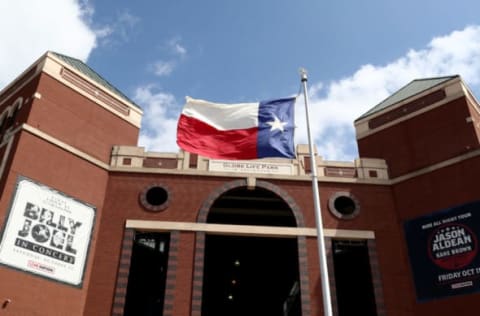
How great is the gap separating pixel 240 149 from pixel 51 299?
38.9 ft

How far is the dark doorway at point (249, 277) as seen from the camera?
33781 mm

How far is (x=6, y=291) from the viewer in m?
21.0

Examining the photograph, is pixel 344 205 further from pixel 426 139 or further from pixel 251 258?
pixel 251 258

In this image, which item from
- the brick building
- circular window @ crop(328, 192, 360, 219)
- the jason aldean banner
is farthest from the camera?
circular window @ crop(328, 192, 360, 219)

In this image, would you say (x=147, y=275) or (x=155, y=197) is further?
(x=155, y=197)

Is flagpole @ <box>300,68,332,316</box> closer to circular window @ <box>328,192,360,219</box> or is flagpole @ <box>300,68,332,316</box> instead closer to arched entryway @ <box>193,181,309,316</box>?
arched entryway @ <box>193,181,309,316</box>

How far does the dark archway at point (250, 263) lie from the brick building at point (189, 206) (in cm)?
143

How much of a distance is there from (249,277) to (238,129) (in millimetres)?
24320

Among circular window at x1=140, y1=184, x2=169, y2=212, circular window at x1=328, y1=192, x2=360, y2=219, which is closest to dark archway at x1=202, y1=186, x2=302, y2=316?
circular window at x1=328, y1=192, x2=360, y2=219

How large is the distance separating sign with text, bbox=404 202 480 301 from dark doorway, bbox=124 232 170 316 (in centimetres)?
1329

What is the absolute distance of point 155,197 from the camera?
27.8m

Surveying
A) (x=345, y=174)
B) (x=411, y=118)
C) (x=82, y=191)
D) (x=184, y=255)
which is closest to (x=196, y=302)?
(x=184, y=255)

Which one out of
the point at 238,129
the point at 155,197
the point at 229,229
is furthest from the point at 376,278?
the point at 155,197

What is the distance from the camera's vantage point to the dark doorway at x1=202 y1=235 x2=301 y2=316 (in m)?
33.8
